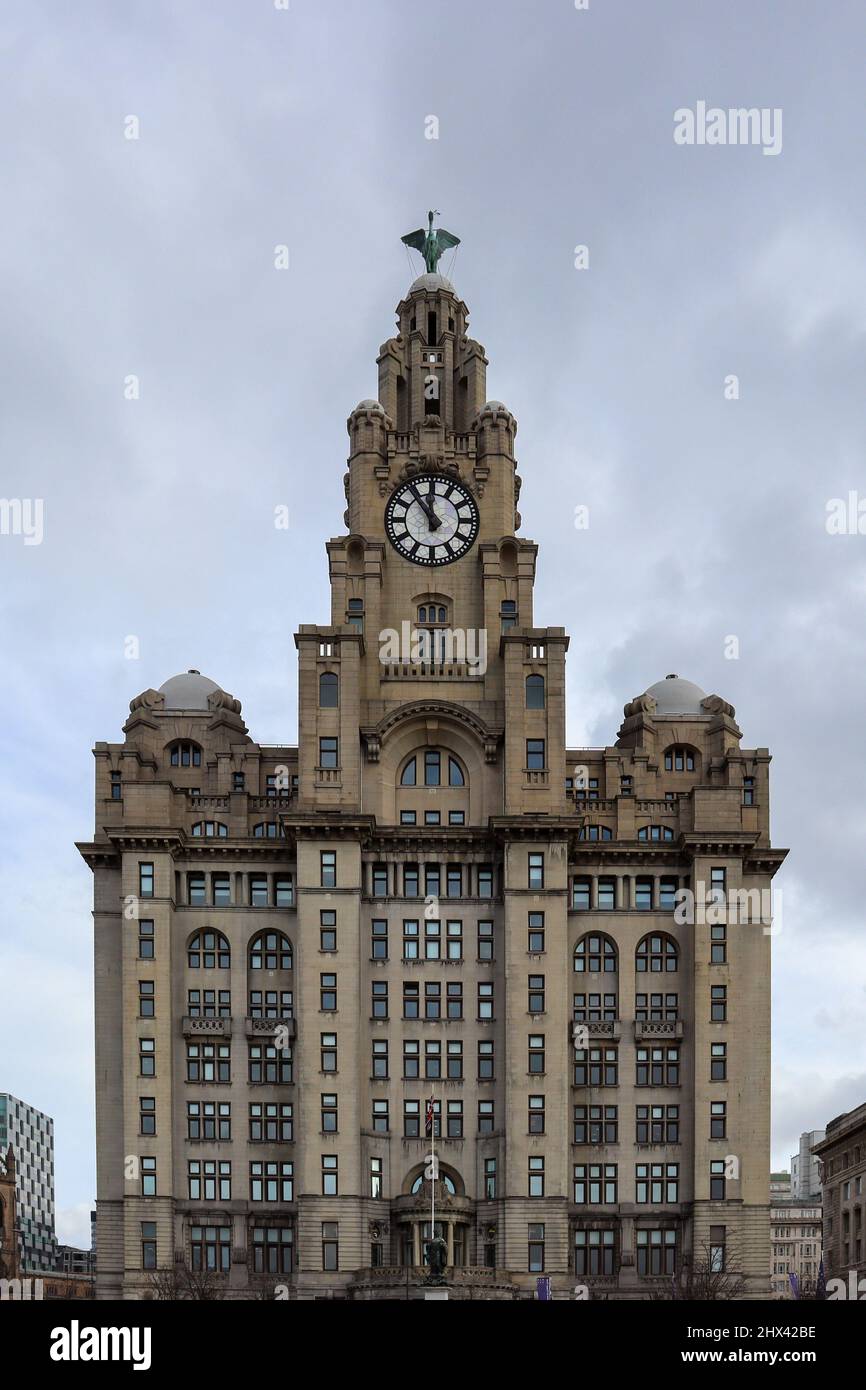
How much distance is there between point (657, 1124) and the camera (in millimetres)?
118125

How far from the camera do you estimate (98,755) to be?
124 metres

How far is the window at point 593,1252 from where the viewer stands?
11575cm

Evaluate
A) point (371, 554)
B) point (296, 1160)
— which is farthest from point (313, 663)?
point (296, 1160)

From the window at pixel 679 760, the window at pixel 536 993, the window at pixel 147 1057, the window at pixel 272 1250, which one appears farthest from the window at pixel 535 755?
the window at pixel 272 1250

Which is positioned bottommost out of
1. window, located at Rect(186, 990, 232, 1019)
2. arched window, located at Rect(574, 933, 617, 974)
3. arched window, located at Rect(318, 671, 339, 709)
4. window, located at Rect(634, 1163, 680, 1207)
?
window, located at Rect(634, 1163, 680, 1207)

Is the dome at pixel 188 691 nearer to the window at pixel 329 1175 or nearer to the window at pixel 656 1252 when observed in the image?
the window at pixel 329 1175

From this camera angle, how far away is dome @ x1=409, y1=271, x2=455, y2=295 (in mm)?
138375

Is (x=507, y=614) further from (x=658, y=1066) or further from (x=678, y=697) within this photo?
(x=658, y=1066)

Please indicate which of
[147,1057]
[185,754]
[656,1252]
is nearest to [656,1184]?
[656,1252]

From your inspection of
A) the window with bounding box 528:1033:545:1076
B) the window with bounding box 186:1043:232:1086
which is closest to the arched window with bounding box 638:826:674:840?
the window with bounding box 528:1033:545:1076

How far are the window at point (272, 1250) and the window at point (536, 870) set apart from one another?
27.4m

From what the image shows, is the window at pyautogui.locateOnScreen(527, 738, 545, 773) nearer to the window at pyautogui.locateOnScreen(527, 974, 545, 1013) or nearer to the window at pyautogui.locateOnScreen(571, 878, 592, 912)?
the window at pyautogui.locateOnScreen(571, 878, 592, 912)

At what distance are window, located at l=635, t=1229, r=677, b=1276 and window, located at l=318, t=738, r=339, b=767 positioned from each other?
1447 inches
